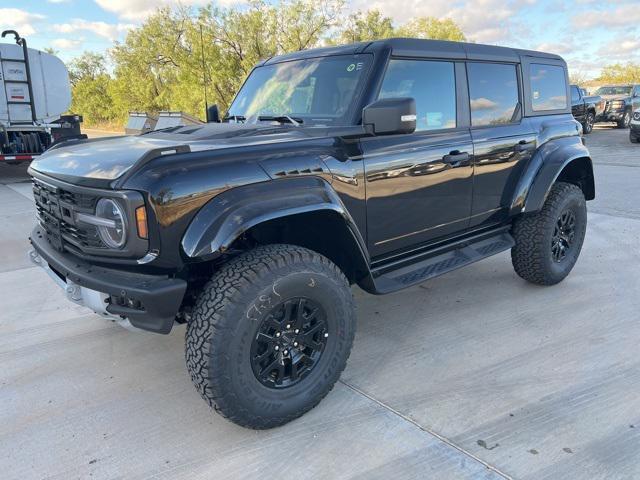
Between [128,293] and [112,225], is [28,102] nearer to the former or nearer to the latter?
[112,225]

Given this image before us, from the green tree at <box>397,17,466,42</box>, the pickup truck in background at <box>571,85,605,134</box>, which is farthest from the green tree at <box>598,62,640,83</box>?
the pickup truck in background at <box>571,85,605,134</box>

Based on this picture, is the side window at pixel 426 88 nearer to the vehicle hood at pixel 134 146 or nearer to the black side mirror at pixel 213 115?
the vehicle hood at pixel 134 146

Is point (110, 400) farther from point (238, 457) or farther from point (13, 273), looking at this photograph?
point (13, 273)

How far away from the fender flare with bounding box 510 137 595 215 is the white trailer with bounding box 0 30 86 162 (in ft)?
32.2

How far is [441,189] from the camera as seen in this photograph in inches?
132

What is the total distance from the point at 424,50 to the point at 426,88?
0.80 feet

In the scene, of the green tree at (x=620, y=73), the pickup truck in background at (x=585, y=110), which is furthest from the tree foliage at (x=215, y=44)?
the green tree at (x=620, y=73)

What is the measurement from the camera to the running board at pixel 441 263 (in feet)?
10.2

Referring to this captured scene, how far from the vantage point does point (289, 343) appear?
2562 millimetres

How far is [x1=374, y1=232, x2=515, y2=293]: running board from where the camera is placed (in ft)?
10.2

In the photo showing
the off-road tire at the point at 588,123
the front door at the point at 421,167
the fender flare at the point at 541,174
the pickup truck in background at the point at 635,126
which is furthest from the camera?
the off-road tire at the point at 588,123

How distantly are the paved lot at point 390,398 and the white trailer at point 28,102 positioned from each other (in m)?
8.09

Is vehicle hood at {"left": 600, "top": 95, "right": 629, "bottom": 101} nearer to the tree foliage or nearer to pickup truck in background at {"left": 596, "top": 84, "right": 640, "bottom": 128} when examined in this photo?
pickup truck in background at {"left": 596, "top": 84, "right": 640, "bottom": 128}

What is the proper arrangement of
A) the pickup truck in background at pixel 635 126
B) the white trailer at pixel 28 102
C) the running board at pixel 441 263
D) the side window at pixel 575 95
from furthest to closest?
the side window at pixel 575 95 < the pickup truck in background at pixel 635 126 < the white trailer at pixel 28 102 < the running board at pixel 441 263
